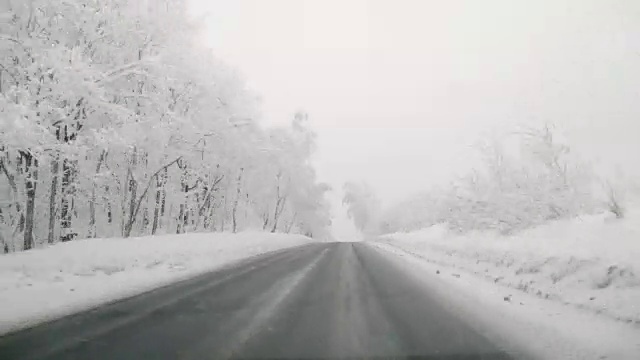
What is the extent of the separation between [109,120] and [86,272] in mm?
8498

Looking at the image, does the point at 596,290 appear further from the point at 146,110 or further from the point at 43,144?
the point at 146,110

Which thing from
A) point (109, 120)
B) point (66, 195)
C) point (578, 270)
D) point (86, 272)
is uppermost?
point (109, 120)

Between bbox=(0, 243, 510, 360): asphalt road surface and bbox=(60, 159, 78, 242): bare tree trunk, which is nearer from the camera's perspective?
bbox=(0, 243, 510, 360): asphalt road surface

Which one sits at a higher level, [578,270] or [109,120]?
[109,120]

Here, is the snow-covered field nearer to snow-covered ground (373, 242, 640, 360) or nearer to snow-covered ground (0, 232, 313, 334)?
snow-covered ground (373, 242, 640, 360)

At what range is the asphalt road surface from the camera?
4879 millimetres

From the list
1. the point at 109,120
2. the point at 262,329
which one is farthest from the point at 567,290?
the point at 109,120

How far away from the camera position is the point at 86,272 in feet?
38.9

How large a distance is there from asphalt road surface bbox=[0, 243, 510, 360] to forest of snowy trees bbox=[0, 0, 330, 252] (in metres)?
7.12

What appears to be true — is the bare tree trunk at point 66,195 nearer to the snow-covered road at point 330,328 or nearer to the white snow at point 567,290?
the snow-covered road at point 330,328

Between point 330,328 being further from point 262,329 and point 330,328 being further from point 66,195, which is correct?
point 66,195

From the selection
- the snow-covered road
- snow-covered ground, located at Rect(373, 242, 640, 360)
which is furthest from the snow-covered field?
the snow-covered road

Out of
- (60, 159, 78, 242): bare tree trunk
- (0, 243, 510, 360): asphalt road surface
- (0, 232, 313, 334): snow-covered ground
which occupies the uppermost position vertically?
(60, 159, 78, 242): bare tree trunk

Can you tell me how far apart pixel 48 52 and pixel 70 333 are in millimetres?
11001
